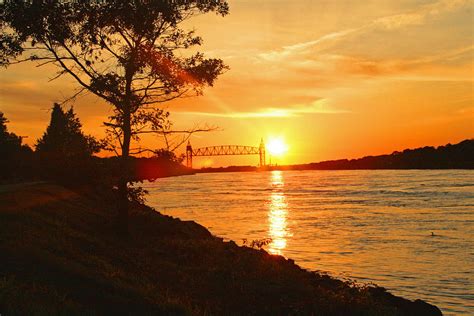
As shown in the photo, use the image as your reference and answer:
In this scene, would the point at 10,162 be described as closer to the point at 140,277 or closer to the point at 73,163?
the point at 73,163

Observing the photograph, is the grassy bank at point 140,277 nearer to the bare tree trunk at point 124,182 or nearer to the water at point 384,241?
the bare tree trunk at point 124,182

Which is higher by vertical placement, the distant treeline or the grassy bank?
the distant treeline

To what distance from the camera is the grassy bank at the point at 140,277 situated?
11.3 meters

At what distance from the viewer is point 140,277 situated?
589 inches

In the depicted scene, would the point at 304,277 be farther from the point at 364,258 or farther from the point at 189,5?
the point at 189,5

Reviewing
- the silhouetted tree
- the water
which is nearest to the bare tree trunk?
the water

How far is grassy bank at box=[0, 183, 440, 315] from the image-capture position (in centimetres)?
1132

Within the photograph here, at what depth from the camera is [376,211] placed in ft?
183

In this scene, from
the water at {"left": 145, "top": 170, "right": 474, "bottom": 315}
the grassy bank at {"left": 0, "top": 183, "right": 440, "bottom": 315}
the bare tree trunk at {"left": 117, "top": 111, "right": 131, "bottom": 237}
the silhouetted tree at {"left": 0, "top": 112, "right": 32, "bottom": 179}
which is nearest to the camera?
the grassy bank at {"left": 0, "top": 183, "right": 440, "bottom": 315}

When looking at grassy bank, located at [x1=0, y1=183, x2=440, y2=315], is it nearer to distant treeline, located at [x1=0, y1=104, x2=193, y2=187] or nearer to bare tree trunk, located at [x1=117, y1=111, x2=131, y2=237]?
bare tree trunk, located at [x1=117, y1=111, x2=131, y2=237]

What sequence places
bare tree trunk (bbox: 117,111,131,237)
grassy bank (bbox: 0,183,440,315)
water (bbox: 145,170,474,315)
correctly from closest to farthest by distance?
1. grassy bank (bbox: 0,183,440,315)
2. water (bbox: 145,170,474,315)
3. bare tree trunk (bbox: 117,111,131,237)

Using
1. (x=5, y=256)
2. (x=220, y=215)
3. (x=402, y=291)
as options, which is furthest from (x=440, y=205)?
(x=5, y=256)

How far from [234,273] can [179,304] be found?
4.98m

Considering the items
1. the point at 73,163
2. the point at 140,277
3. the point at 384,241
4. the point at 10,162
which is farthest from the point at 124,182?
the point at 10,162
